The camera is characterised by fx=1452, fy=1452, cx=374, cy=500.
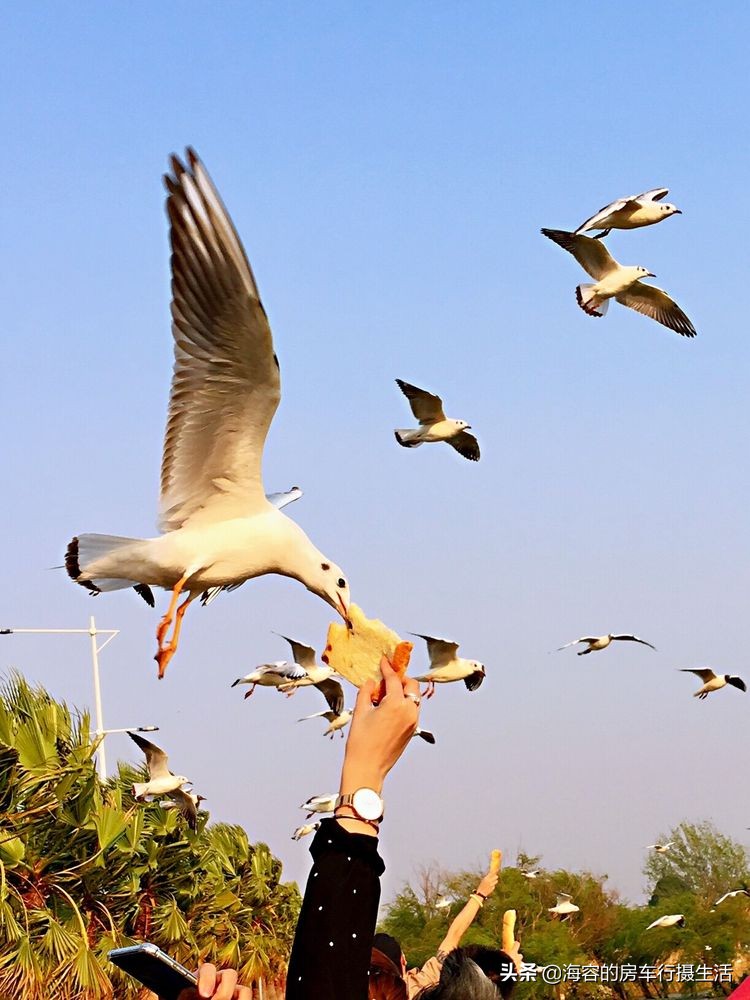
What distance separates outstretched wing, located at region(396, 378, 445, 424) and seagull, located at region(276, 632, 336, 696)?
2.02 meters

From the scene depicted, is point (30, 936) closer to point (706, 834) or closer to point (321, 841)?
point (321, 841)

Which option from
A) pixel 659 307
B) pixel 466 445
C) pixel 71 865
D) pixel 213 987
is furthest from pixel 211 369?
pixel 71 865

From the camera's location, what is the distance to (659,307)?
40.6ft

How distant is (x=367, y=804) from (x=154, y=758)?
50.3ft

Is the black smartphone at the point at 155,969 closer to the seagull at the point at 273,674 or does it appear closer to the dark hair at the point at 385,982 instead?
the dark hair at the point at 385,982

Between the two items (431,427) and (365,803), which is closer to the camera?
(365,803)

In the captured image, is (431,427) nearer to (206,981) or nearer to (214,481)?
(214,481)

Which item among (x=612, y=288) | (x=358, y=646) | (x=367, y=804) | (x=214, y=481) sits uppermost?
(x=612, y=288)

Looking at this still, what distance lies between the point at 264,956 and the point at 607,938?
24.9 m

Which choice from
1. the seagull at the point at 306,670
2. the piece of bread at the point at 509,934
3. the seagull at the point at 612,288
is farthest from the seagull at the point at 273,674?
the piece of bread at the point at 509,934

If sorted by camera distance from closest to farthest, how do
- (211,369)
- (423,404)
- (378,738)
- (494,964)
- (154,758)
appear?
(378,738)
(494,964)
(211,369)
(423,404)
(154,758)

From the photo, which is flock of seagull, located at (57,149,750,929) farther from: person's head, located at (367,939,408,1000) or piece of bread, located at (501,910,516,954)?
person's head, located at (367,939,408,1000)

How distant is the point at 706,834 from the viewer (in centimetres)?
5578

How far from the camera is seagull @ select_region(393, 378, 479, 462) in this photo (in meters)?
10.6
